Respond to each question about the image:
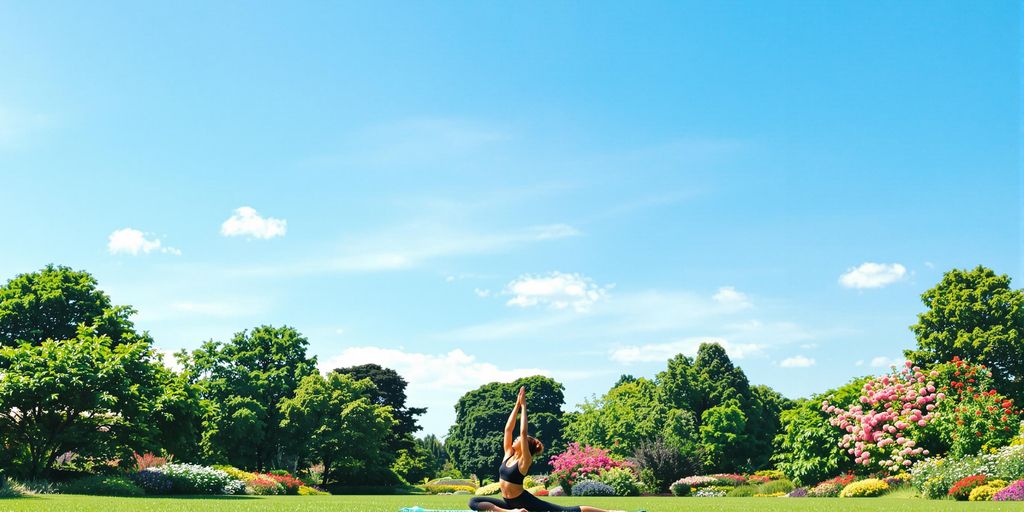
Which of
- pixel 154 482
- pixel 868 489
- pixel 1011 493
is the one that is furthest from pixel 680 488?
pixel 154 482

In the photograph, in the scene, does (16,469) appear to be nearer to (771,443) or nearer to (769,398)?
(771,443)

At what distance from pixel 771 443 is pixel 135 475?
43359 mm

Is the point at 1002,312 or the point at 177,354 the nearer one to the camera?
the point at 1002,312

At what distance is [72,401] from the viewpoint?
101ft

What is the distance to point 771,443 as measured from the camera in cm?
5891

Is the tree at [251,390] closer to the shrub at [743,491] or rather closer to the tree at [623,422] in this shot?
the tree at [623,422]

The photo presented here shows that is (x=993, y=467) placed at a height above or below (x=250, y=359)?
below

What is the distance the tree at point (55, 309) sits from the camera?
138 feet

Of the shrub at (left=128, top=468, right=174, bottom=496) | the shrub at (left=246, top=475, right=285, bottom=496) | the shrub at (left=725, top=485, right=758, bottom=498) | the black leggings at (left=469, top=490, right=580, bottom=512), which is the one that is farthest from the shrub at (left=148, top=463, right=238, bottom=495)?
the black leggings at (left=469, top=490, right=580, bottom=512)

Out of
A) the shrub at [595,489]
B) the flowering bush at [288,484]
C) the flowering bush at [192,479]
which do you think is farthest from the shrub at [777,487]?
the flowering bush at [192,479]

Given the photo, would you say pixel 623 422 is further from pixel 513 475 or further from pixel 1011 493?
pixel 513 475

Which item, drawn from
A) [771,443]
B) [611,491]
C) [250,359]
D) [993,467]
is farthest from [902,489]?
[250,359]

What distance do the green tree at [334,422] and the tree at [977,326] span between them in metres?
33.9

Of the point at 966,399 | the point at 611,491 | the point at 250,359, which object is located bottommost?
the point at 611,491
